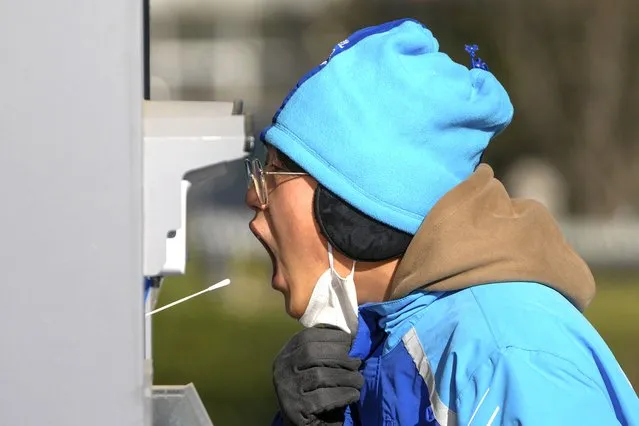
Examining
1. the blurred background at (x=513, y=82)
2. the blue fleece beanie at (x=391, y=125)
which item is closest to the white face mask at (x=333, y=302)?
the blue fleece beanie at (x=391, y=125)

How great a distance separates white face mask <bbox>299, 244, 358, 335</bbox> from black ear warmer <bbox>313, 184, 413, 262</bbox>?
5cm

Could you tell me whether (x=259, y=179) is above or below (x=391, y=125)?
below

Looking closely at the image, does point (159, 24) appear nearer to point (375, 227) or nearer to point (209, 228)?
point (209, 228)

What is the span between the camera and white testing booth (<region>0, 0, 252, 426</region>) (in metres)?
1.26

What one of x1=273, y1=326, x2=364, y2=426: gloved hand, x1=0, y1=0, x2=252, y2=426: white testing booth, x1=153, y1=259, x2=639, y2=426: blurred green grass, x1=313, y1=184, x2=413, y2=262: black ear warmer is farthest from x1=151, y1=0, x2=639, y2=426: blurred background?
x1=0, y1=0, x2=252, y2=426: white testing booth

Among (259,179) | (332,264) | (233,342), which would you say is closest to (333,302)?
(332,264)

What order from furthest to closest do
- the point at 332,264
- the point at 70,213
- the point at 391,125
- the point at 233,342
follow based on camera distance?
the point at 233,342 → the point at 332,264 → the point at 391,125 → the point at 70,213

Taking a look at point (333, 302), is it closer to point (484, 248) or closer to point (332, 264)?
point (332, 264)

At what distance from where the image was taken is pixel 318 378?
1722mm

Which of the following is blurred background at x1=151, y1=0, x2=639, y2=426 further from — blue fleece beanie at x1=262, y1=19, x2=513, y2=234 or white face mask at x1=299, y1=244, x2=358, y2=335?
blue fleece beanie at x1=262, y1=19, x2=513, y2=234

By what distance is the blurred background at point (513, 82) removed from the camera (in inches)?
260

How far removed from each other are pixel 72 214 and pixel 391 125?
0.57m

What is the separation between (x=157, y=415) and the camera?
1.90 m

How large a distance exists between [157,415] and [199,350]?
9.78 feet
